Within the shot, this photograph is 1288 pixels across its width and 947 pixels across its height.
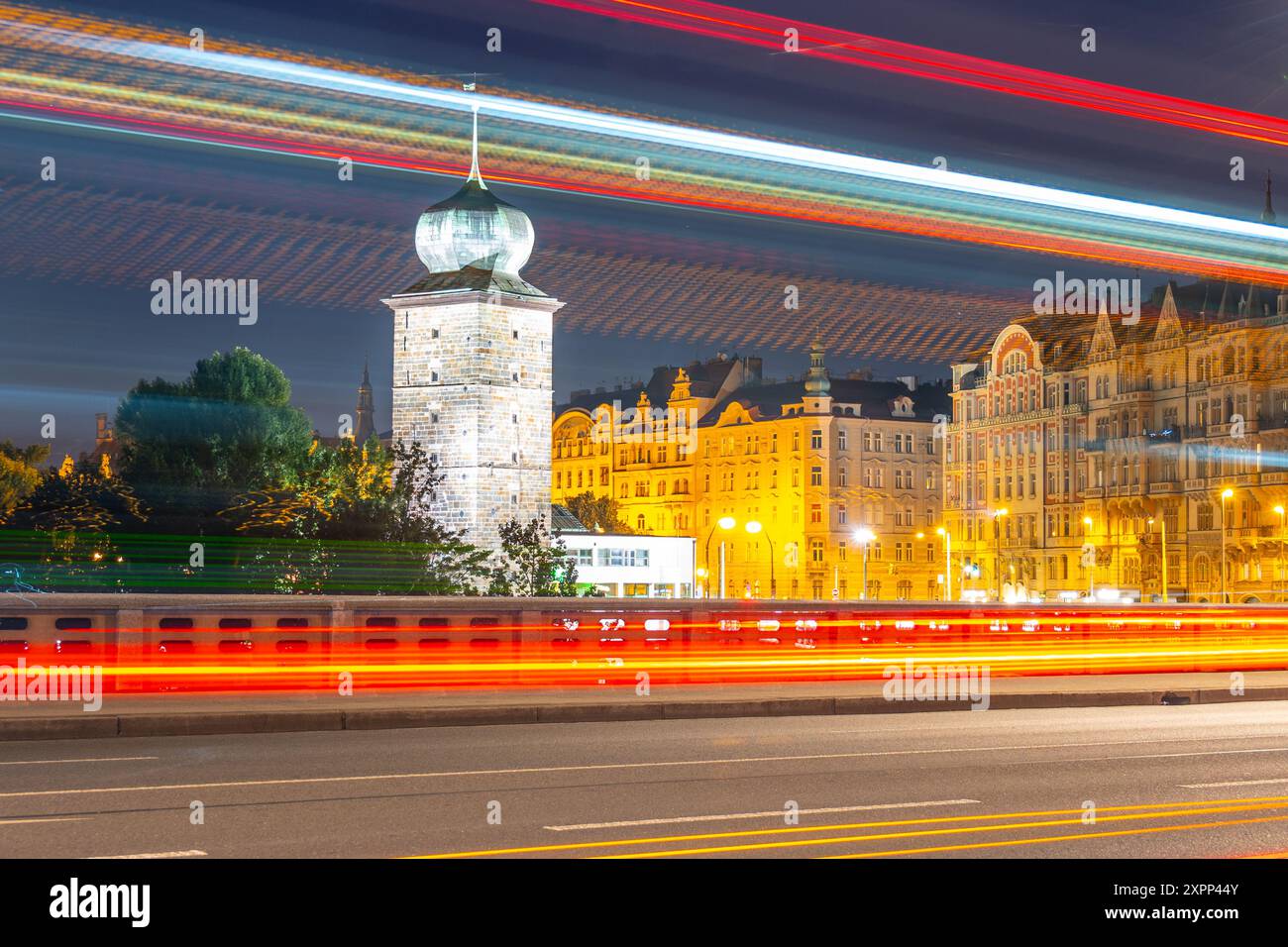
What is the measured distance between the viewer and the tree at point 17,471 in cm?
13800

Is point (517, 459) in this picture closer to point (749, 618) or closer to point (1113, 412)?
point (1113, 412)

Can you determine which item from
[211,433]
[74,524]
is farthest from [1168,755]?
[211,433]

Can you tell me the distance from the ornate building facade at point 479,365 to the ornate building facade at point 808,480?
31817 millimetres

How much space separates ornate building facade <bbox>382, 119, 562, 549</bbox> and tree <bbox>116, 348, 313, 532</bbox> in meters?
7.47

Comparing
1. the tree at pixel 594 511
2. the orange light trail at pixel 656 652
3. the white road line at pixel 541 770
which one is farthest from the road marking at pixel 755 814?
the tree at pixel 594 511

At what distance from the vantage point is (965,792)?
617 inches

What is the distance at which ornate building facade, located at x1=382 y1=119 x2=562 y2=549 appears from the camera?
110 metres

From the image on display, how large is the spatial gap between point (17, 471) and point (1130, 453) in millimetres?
83187

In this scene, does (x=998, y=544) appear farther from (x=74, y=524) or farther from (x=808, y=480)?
(x=74, y=524)

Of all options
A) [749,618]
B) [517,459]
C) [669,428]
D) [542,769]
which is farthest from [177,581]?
[669,428]

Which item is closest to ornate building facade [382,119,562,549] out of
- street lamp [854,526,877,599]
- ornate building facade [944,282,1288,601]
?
ornate building facade [944,282,1288,601]

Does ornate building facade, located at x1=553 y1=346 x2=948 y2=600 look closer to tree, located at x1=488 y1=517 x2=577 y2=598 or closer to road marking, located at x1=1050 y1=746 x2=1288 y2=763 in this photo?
tree, located at x1=488 y1=517 x2=577 y2=598

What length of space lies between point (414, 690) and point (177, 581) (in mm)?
59277

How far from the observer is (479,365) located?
111 metres
